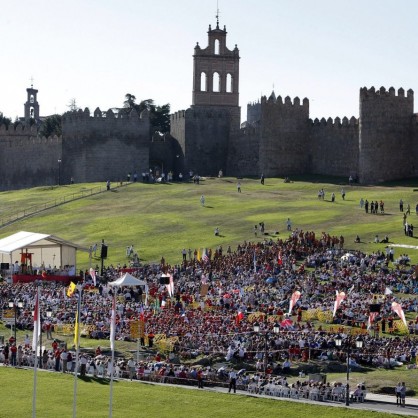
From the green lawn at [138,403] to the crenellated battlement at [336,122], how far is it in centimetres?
5725

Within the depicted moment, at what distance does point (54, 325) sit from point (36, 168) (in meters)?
65.8

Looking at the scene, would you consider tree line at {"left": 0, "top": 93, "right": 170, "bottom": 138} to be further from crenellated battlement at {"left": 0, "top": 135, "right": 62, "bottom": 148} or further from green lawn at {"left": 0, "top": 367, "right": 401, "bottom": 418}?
green lawn at {"left": 0, "top": 367, "right": 401, "bottom": 418}

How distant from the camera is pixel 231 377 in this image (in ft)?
138

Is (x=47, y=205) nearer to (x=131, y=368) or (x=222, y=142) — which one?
(x=222, y=142)

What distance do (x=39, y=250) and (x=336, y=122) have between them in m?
37.6

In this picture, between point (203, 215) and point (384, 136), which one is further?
point (384, 136)

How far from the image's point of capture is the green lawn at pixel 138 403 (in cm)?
3928

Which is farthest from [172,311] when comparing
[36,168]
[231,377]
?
[36,168]

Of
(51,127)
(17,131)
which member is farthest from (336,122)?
(51,127)

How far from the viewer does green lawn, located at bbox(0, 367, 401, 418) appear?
129 feet

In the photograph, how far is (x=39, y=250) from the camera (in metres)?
69.2

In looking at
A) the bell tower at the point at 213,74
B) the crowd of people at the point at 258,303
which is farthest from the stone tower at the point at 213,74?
the crowd of people at the point at 258,303

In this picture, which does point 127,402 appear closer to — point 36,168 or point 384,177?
point 384,177

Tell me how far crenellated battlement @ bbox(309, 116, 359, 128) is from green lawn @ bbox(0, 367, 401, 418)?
57.2 m
